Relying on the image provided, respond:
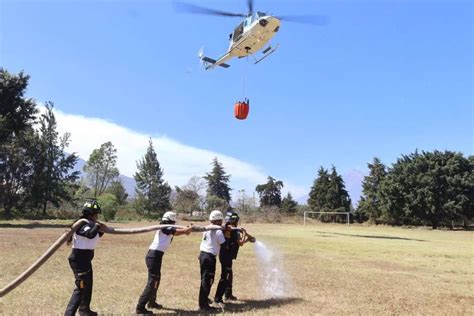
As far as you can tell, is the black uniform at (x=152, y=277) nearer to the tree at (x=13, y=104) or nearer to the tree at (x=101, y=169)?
the tree at (x=13, y=104)

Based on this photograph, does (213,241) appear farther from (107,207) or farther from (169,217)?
(107,207)

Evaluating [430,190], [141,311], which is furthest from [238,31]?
[430,190]

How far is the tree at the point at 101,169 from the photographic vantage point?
86312 mm

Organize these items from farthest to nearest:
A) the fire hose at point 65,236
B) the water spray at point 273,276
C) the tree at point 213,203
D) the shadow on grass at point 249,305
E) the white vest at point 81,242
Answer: the tree at point 213,203 < the water spray at point 273,276 < the shadow on grass at point 249,305 < the white vest at point 81,242 < the fire hose at point 65,236

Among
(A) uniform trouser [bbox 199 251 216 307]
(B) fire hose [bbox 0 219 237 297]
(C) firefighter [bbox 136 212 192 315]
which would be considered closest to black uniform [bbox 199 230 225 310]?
(A) uniform trouser [bbox 199 251 216 307]

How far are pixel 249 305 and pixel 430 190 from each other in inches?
2189

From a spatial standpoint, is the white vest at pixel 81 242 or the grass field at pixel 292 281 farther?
the grass field at pixel 292 281

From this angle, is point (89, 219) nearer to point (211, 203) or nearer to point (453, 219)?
point (453, 219)

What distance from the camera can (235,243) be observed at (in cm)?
1029

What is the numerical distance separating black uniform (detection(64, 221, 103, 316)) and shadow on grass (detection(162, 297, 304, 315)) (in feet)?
6.12

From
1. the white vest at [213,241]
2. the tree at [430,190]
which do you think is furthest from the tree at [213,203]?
the white vest at [213,241]

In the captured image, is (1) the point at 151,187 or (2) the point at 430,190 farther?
(1) the point at 151,187

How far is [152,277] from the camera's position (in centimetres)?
880

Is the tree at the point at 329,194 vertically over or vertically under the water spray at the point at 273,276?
over
